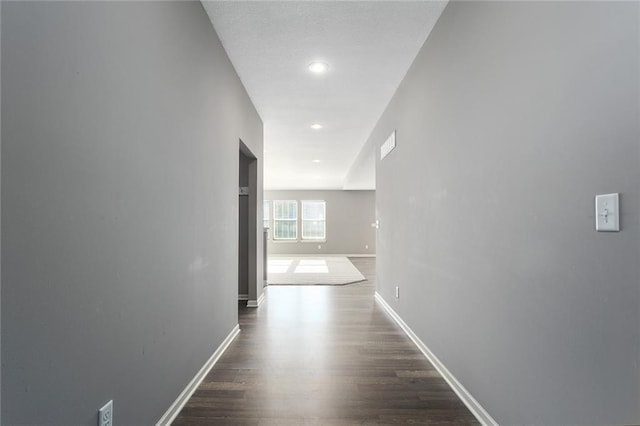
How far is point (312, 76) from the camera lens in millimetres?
3303

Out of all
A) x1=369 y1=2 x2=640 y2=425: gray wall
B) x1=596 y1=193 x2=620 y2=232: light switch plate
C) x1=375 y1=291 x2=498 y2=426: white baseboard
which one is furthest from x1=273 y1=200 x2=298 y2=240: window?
x1=596 y1=193 x2=620 y2=232: light switch plate

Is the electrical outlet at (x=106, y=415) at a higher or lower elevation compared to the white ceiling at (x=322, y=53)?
lower

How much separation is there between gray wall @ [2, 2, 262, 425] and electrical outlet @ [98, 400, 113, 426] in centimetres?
3

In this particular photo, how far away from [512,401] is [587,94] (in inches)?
53.1

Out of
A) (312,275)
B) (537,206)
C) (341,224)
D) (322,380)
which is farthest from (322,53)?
(341,224)

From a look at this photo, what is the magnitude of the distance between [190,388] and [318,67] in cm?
283

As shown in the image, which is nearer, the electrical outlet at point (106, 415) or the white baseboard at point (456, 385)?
the electrical outlet at point (106, 415)

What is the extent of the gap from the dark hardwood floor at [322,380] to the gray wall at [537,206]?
0.97 feet

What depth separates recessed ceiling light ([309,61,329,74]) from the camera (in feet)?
9.97

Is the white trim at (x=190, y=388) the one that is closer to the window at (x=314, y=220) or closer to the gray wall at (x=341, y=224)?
the gray wall at (x=341, y=224)

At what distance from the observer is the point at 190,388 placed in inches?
80.7

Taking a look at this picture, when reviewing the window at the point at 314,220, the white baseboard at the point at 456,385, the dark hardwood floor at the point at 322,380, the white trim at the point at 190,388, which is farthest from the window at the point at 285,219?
the white trim at the point at 190,388

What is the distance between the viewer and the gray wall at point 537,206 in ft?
3.25

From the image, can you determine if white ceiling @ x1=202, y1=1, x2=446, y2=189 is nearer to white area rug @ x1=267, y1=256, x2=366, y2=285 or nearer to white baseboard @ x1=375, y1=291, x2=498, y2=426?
white baseboard @ x1=375, y1=291, x2=498, y2=426
